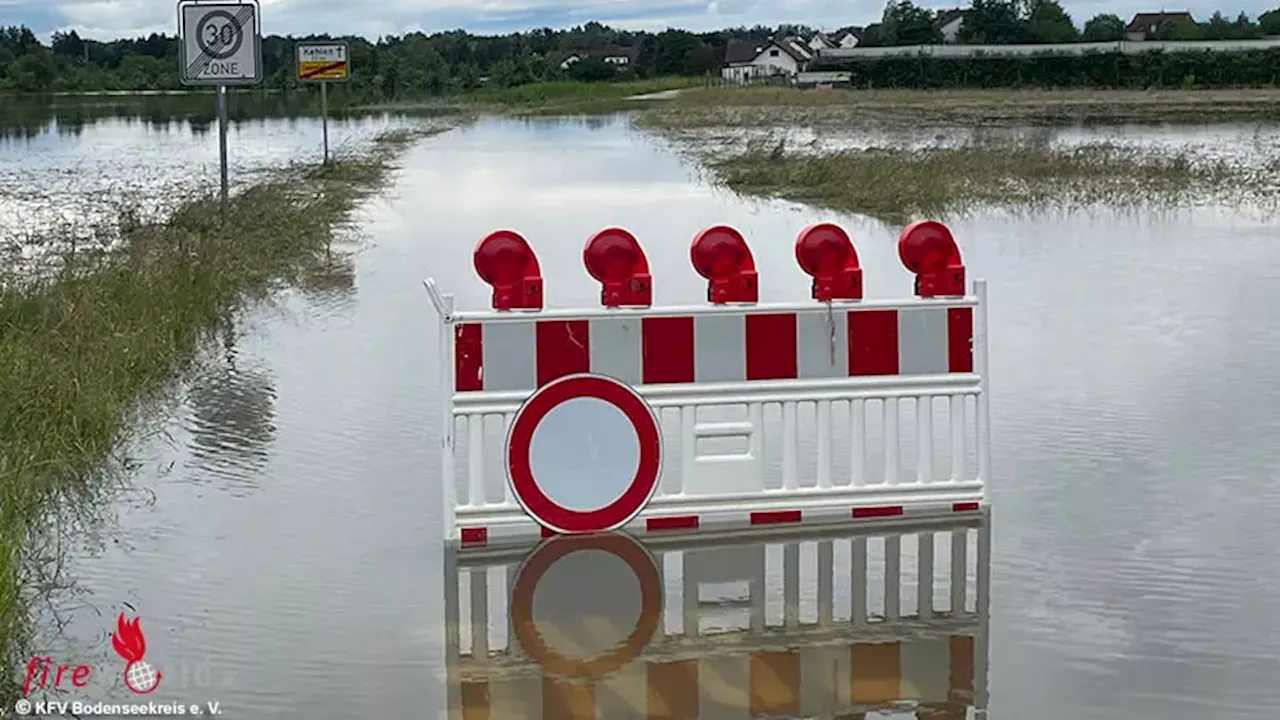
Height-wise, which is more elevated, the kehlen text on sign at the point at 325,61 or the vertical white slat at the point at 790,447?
the kehlen text on sign at the point at 325,61

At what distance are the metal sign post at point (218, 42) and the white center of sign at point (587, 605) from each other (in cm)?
1402

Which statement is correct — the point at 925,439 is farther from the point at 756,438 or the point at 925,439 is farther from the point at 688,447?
the point at 688,447

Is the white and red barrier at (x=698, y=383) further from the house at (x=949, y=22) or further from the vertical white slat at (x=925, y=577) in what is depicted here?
the house at (x=949, y=22)

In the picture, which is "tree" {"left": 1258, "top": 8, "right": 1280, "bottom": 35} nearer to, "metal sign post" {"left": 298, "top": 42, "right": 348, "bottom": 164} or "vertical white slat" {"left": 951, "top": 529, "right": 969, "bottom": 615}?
"metal sign post" {"left": 298, "top": 42, "right": 348, "bottom": 164}

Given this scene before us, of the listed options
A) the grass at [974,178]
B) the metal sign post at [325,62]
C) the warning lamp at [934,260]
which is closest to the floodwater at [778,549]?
the warning lamp at [934,260]

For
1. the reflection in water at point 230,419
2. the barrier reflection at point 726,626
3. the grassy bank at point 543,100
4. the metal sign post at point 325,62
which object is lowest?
the barrier reflection at point 726,626

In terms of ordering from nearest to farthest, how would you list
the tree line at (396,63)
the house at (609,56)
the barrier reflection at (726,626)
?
the barrier reflection at (726,626) → the tree line at (396,63) → the house at (609,56)

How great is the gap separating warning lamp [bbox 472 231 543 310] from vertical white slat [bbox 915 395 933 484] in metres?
1.55

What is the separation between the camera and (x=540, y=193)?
Result: 25672mm

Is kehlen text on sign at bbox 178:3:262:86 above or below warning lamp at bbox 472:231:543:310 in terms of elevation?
above

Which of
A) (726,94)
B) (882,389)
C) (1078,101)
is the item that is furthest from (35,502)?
(726,94)

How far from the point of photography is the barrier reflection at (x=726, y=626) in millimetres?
4957

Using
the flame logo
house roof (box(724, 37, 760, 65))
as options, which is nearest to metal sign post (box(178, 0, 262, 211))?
the flame logo

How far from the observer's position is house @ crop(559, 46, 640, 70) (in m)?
150
